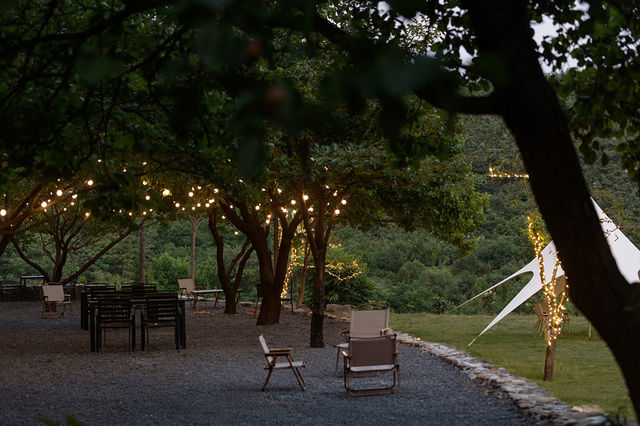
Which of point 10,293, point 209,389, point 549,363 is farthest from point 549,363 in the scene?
point 10,293

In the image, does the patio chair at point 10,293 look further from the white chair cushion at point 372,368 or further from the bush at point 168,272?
the white chair cushion at point 372,368

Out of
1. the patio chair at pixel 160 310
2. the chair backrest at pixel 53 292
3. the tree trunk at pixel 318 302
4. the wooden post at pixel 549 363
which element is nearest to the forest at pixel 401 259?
the chair backrest at pixel 53 292

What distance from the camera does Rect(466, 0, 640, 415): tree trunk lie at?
227cm

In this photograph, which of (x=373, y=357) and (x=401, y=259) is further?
(x=401, y=259)

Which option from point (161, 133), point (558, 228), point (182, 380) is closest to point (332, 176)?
point (182, 380)

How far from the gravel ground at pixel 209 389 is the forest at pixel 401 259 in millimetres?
7126

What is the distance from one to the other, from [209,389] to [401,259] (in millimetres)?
19692

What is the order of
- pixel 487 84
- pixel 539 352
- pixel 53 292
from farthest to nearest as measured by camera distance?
pixel 53 292, pixel 539 352, pixel 487 84

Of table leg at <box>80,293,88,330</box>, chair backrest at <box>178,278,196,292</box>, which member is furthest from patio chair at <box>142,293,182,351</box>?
chair backrest at <box>178,278,196,292</box>

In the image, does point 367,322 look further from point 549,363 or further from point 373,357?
point 549,363

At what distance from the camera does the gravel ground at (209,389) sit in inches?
234

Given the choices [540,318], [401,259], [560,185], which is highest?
[560,185]

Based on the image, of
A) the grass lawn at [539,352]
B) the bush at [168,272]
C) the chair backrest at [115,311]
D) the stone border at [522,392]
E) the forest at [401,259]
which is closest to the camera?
the stone border at [522,392]

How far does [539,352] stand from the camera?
34.2ft
